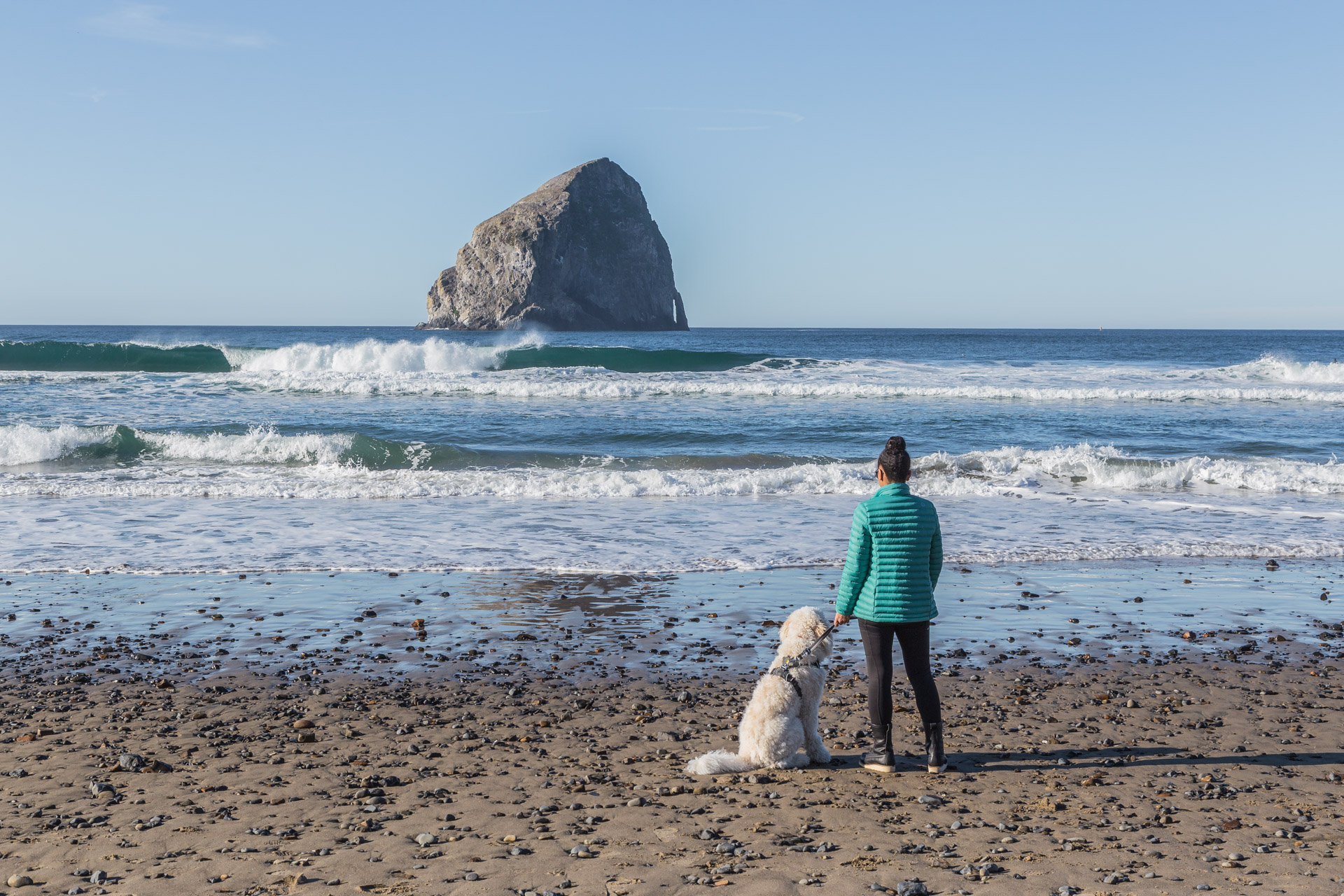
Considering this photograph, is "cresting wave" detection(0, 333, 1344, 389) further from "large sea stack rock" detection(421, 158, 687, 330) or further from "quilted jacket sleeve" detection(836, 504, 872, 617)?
"large sea stack rock" detection(421, 158, 687, 330)

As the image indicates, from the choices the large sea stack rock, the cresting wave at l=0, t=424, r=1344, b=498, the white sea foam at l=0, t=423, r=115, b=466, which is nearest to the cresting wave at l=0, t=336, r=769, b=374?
the cresting wave at l=0, t=424, r=1344, b=498

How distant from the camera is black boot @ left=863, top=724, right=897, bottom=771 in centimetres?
435

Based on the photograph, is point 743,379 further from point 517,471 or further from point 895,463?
point 895,463

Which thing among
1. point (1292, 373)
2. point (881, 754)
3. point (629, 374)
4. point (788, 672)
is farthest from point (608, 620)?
point (1292, 373)

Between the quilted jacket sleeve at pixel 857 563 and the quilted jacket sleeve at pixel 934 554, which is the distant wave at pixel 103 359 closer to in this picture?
the quilted jacket sleeve at pixel 857 563

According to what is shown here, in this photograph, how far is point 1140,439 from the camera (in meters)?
20.0

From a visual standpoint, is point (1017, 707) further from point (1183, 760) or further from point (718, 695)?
point (718, 695)

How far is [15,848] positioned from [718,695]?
3.33 m

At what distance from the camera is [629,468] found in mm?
16219

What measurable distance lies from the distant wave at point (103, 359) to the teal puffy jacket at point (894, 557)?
133 feet

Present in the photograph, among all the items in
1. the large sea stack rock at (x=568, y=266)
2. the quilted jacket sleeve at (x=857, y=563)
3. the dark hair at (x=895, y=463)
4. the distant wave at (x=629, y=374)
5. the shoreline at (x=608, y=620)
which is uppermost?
the large sea stack rock at (x=568, y=266)

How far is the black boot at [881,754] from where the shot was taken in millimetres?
4352

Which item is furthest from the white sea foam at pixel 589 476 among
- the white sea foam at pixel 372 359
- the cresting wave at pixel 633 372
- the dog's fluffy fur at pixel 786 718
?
the white sea foam at pixel 372 359

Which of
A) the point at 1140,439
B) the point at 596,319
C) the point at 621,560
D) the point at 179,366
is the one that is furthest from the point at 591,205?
the point at 621,560
